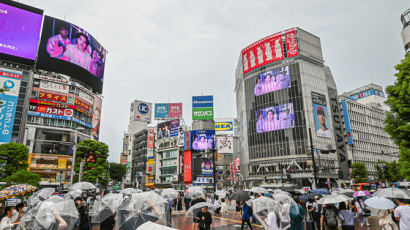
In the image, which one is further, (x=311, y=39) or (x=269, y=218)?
(x=311, y=39)

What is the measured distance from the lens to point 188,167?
226ft

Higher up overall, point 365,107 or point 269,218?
point 365,107

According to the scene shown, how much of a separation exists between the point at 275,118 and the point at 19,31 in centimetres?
5716

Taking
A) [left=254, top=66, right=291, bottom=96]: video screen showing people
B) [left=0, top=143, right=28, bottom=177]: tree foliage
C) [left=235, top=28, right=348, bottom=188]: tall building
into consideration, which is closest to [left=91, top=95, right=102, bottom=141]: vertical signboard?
[left=0, top=143, right=28, bottom=177]: tree foliage

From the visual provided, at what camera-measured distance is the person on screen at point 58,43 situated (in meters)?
48.5

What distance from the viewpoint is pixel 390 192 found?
874cm

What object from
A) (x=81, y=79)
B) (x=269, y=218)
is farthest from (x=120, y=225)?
(x=81, y=79)

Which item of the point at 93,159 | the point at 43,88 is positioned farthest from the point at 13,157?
the point at 43,88

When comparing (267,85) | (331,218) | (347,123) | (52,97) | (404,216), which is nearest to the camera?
(404,216)

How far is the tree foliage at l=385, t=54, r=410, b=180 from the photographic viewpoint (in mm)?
15328

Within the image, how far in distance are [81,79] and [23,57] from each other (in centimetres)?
1046

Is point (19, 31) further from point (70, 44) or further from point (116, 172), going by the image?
point (116, 172)

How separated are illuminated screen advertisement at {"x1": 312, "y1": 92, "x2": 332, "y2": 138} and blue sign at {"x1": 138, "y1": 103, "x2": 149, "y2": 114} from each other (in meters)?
61.5

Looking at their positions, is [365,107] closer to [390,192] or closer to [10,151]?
[390,192]
